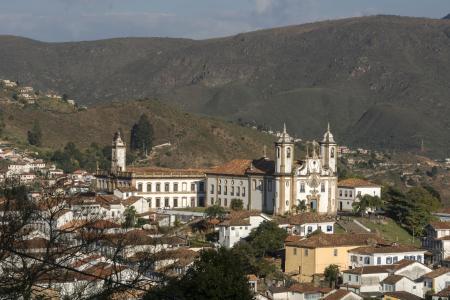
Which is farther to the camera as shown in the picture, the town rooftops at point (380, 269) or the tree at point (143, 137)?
the tree at point (143, 137)

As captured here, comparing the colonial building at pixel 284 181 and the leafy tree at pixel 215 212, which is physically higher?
the colonial building at pixel 284 181

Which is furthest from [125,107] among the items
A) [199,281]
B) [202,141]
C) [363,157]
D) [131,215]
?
[199,281]

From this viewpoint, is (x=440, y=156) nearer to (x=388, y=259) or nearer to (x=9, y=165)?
(x=9, y=165)

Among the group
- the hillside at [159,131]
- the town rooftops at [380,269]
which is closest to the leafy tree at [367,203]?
the town rooftops at [380,269]

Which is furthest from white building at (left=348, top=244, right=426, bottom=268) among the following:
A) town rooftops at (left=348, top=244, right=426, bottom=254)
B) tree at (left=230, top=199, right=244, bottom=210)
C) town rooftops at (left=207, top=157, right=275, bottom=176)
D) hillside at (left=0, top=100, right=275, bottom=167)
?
hillside at (left=0, top=100, right=275, bottom=167)

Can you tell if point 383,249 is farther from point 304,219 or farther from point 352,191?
point 352,191

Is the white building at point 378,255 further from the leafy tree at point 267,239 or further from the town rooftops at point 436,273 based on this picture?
the leafy tree at point 267,239

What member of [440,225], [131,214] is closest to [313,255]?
[440,225]

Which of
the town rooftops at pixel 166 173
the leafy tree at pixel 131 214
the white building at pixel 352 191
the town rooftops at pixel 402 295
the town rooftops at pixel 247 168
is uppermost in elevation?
the town rooftops at pixel 247 168
